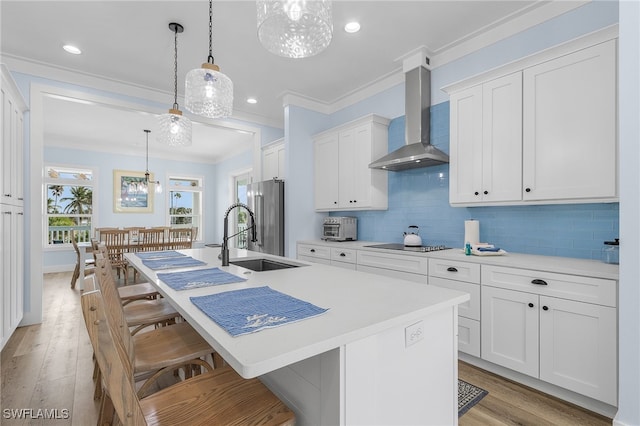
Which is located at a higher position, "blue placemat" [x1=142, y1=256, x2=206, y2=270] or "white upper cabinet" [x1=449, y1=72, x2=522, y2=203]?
"white upper cabinet" [x1=449, y1=72, x2=522, y2=203]

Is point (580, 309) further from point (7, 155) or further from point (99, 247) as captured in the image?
point (7, 155)

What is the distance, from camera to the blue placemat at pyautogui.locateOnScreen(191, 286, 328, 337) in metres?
0.90

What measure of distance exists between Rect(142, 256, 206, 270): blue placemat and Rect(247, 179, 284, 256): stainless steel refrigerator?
1.97m

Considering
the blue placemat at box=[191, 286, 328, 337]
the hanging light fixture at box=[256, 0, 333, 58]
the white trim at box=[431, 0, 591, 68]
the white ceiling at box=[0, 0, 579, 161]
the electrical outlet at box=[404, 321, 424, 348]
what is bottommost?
the electrical outlet at box=[404, 321, 424, 348]

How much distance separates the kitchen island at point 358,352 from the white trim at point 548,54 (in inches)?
77.1

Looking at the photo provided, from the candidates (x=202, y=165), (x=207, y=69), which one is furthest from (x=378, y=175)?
(x=202, y=165)

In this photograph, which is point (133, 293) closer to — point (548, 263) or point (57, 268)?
point (548, 263)

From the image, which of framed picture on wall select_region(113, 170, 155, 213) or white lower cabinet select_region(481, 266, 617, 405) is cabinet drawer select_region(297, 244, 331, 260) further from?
framed picture on wall select_region(113, 170, 155, 213)

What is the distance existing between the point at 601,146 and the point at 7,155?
4.47 meters

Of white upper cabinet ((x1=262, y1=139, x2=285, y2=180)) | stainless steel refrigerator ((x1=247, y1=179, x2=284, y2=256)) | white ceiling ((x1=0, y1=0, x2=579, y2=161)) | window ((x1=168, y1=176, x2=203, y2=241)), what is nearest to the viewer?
white ceiling ((x1=0, y1=0, x2=579, y2=161))

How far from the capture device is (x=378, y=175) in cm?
362

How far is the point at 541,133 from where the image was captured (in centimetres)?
217

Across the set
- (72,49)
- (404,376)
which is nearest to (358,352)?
(404,376)

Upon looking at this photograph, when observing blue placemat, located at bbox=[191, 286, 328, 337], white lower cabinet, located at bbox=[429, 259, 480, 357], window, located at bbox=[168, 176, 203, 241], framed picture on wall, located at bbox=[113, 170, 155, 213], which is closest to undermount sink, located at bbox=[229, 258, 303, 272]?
blue placemat, located at bbox=[191, 286, 328, 337]
